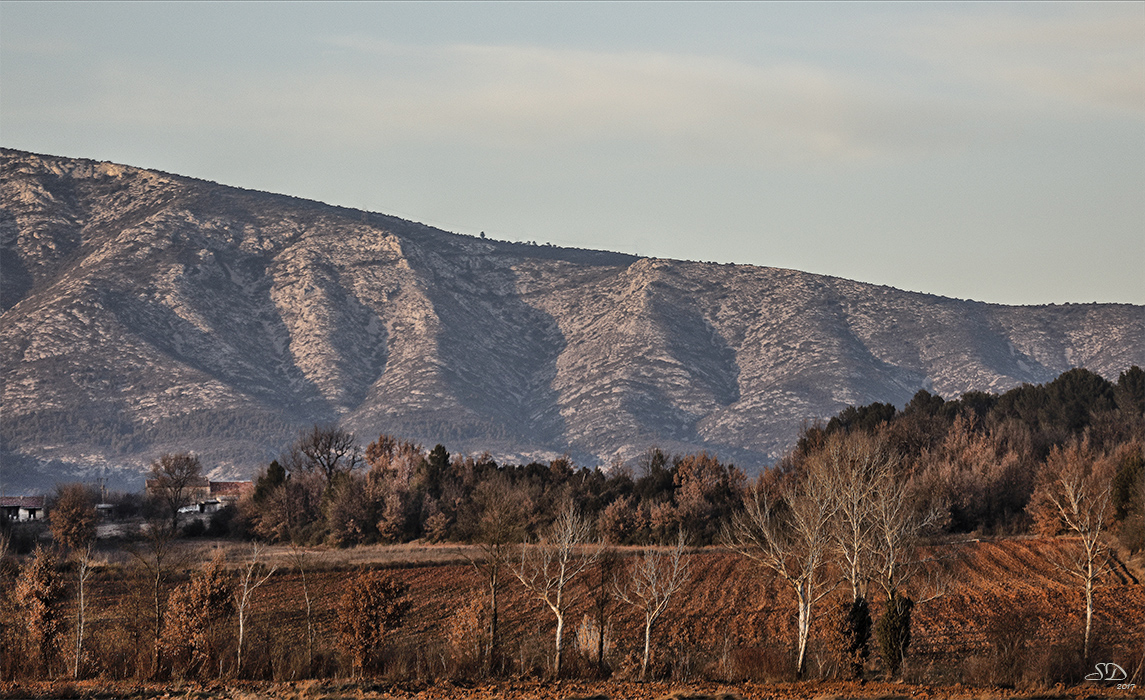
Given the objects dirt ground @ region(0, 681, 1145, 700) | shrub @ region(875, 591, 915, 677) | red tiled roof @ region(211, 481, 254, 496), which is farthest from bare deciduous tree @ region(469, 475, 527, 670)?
red tiled roof @ region(211, 481, 254, 496)

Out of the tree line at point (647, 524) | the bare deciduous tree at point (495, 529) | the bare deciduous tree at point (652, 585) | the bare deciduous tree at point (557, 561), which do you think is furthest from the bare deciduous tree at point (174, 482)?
the bare deciduous tree at point (652, 585)

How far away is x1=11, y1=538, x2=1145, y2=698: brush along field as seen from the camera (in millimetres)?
30859

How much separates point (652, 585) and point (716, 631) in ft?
30.6

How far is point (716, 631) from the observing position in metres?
49.1

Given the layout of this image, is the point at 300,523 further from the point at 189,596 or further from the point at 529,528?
the point at 189,596

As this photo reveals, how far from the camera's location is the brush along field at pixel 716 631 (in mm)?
30859

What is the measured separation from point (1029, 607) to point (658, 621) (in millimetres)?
15913

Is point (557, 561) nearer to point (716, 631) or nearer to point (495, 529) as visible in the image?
point (716, 631)

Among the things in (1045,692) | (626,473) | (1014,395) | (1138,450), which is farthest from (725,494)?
(1045,692)

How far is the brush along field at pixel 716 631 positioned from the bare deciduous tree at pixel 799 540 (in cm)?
95

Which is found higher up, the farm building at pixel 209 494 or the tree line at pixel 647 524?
the tree line at pixel 647 524

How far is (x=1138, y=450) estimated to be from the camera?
75.6 meters

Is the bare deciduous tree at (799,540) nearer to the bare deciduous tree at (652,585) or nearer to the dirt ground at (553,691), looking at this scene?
the bare deciduous tree at (652,585)

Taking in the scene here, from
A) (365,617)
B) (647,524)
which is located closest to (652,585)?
(365,617)
